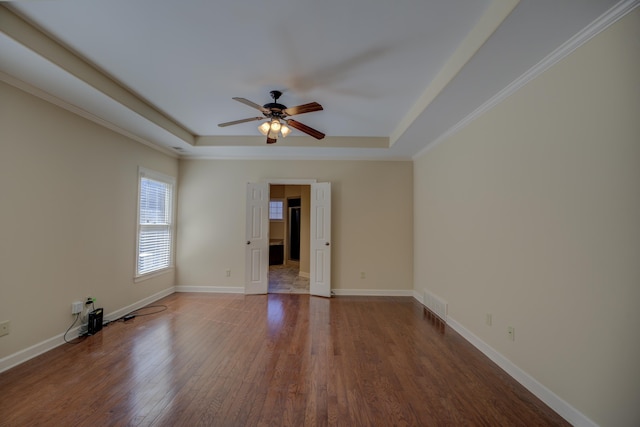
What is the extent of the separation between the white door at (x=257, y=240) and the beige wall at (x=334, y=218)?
23 centimetres

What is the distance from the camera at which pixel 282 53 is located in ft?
7.33

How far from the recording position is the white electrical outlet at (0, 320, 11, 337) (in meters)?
2.28

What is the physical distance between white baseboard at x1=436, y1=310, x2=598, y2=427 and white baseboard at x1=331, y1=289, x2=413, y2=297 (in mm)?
1826

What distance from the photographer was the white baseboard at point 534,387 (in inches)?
67.9

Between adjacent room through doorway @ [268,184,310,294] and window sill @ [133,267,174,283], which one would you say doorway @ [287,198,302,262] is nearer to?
adjacent room through doorway @ [268,184,310,294]

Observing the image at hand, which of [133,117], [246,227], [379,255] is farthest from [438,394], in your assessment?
[133,117]

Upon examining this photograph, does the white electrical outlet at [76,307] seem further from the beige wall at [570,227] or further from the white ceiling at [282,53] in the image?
the beige wall at [570,227]

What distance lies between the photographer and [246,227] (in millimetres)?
4840

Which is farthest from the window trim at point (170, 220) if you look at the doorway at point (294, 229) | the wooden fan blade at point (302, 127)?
the doorway at point (294, 229)

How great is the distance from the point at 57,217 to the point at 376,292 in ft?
15.1

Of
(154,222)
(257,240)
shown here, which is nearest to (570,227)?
(257,240)

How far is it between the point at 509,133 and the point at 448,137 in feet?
4.01

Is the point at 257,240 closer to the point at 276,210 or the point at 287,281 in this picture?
the point at 287,281

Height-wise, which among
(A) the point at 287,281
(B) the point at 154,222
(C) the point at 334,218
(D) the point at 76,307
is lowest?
(A) the point at 287,281
